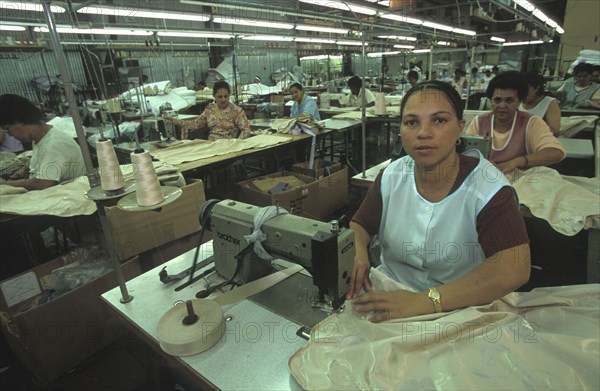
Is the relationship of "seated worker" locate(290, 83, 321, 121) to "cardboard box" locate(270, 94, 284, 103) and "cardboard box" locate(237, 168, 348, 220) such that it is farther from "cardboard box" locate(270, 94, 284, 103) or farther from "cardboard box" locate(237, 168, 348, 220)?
"cardboard box" locate(270, 94, 284, 103)

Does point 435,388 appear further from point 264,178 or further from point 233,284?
point 264,178

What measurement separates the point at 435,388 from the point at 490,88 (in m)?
2.36

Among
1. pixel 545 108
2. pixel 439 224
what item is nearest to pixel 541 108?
pixel 545 108

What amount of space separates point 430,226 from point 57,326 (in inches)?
82.8

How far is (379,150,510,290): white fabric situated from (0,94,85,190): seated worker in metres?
2.50

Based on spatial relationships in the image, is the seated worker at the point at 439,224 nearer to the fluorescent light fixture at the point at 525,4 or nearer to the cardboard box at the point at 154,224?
the cardboard box at the point at 154,224

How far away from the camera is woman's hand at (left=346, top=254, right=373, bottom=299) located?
46.4 inches

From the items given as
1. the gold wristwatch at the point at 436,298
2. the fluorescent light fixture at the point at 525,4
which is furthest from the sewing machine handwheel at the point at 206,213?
the fluorescent light fixture at the point at 525,4

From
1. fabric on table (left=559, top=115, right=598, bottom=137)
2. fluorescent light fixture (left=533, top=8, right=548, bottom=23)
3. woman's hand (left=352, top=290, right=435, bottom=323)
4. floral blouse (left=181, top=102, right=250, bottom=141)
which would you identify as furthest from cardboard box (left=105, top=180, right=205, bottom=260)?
fluorescent light fixture (left=533, top=8, right=548, bottom=23)

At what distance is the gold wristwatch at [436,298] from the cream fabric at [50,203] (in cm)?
209

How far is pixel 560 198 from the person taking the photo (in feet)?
6.75

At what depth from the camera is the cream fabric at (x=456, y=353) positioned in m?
0.78

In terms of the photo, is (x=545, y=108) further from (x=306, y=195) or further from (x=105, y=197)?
(x=105, y=197)

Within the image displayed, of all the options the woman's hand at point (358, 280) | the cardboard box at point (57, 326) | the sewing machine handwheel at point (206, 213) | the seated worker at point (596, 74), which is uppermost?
the seated worker at point (596, 74)
